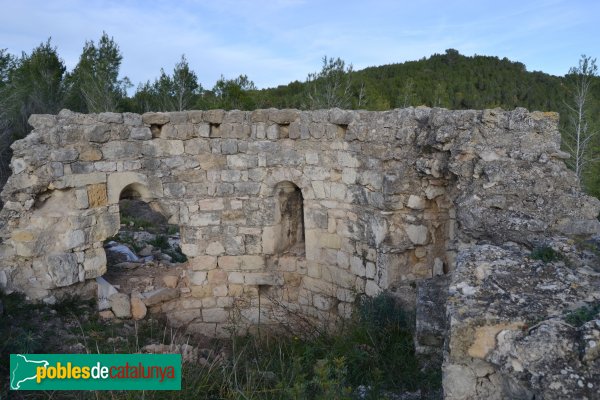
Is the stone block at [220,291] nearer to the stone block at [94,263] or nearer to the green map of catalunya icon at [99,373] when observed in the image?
the stone block at [94,263]

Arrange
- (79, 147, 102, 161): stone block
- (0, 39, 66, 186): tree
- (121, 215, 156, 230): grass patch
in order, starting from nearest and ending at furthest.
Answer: (79, 147, 102, 161): stone block < (121, 215, 156, 230): grass patch < (0, 39, 66, 186): tree

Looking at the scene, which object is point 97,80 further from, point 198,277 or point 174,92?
point 198,277

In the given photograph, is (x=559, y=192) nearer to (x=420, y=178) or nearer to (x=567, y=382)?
(x=420, y=178)

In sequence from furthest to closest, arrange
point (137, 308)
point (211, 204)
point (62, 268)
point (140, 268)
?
1. point (140, 268)
2. point (211, 204)
3. point (137, 308)
4. point (62, 268)

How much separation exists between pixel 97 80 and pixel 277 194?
15.6 metres

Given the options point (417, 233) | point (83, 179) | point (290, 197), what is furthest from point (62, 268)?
point (417, 233)

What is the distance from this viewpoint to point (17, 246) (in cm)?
586

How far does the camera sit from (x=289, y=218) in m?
7.03

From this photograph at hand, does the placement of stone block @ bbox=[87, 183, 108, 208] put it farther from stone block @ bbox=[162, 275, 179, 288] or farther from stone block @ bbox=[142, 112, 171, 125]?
stone block @ bbox=[162, 275, 179, 288]

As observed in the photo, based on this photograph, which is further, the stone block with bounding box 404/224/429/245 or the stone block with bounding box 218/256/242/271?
the stone block with bounding box 218/256/242/271

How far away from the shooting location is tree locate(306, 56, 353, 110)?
1958cm

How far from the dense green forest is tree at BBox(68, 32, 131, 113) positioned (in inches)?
1.5

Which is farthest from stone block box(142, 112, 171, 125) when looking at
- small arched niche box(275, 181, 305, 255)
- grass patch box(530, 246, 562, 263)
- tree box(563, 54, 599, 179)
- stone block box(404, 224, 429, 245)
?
tree box(563, 54, 599, 179)

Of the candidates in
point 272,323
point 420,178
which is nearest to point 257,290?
point 272,323
